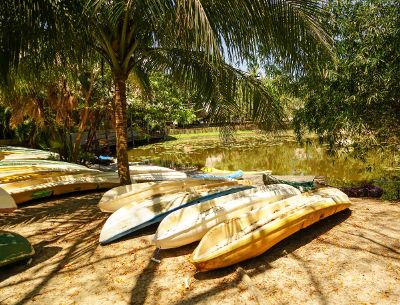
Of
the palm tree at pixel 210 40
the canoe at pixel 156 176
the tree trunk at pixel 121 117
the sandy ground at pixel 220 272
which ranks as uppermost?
the palm tree at pixel 210 40

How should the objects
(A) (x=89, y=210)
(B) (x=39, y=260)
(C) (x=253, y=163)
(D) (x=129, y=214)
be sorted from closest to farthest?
(B) (x=39, y=260) < (D) (x=129, y=214) < (A) (x=89, y=210) < (C) (x=253, y=163)

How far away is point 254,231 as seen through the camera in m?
3.31

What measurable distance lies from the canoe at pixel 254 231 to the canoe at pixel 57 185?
4.53 meters

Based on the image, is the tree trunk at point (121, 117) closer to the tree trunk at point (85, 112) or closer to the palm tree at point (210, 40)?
the palm tree at point (210, 40)

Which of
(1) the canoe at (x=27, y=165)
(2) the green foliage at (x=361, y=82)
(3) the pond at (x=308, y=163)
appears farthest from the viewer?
(3) the pond at (x=308, y=163)

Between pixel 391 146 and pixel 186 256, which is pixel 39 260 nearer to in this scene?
pixel 186 256

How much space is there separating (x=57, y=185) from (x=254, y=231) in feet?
16.7

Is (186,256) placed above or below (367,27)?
below

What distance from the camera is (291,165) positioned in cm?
1508

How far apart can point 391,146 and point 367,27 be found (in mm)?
→ 2674

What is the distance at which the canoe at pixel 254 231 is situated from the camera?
10.0ft

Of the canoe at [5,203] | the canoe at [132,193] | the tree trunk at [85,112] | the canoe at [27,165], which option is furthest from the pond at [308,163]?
the canoe at [5,203]

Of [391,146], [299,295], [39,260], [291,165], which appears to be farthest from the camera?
[291,165]

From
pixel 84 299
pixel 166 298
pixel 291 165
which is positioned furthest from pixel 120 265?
pixel 291 165
